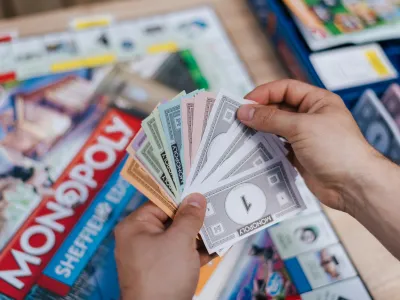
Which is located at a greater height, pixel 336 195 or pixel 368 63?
pixel 368 63

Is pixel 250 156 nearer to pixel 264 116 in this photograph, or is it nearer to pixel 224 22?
pixel 264 116

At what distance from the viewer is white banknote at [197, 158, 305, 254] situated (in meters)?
0.72

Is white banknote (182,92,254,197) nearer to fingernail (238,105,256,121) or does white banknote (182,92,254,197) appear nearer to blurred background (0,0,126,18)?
fingernail (238,105,256,121)

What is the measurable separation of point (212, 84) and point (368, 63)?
344 millimetres

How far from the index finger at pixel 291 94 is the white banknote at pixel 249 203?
0.11m

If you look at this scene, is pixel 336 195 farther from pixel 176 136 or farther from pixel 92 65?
pixel 92 65

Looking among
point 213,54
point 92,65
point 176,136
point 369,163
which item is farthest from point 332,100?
point 92,65

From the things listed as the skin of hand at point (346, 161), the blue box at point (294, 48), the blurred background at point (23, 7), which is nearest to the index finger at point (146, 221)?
the skin of hand at point (346, 161)

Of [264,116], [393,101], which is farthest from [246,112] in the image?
[393,101]

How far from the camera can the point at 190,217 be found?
65cm

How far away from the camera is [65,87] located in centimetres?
96

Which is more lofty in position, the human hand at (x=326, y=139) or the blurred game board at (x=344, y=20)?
the blurred game board at (x=344, y=20)

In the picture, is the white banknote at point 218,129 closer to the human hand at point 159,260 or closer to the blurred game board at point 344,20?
the human hand at point 159,260

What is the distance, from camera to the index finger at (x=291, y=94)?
74cm
